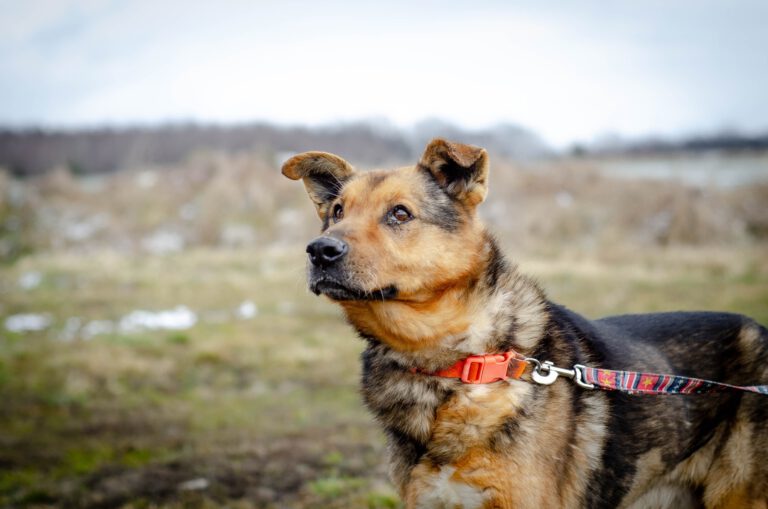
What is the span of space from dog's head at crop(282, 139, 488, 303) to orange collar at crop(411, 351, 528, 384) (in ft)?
1.46

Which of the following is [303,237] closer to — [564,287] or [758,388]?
[564,287]

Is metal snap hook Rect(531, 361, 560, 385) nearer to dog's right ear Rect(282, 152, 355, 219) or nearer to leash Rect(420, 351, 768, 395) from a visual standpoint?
leash Rect(420, 351, 768, 395)

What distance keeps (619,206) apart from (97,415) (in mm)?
29092

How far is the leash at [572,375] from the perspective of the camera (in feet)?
11.6

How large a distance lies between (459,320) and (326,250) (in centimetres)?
86

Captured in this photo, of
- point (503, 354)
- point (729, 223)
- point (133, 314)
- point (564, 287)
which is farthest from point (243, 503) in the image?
point (729, 223)

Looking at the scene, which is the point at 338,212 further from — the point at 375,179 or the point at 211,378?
the point at 211,378

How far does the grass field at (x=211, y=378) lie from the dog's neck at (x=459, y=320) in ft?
2.08

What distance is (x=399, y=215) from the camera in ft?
13.0

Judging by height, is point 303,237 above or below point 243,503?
above

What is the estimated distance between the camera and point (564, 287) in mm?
19062

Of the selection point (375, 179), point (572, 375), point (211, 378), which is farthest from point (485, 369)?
point (211, 378)

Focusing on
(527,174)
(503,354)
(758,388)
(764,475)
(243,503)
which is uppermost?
(527,174)

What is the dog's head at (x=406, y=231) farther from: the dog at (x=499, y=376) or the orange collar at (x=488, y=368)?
the orange collar at (x=488, y=368)
